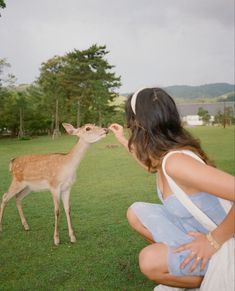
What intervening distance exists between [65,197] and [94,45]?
17.6m

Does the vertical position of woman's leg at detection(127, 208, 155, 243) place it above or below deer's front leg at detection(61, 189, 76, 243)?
above

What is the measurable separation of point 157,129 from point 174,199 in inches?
12.1

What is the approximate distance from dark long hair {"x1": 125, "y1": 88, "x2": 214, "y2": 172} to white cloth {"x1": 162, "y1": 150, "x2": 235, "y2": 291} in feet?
0.38

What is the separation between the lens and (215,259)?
1741mm

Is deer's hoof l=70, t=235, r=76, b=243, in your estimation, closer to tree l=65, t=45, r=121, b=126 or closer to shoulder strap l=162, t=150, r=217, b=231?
shoulder strap l=162, t=150, r=217, b=231

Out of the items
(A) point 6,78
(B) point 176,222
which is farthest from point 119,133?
(A) point 6,78

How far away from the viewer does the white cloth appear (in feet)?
5.60

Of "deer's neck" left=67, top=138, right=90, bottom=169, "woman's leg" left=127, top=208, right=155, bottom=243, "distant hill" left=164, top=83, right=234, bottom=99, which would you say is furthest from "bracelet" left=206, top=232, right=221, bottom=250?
"distant hill" left=164, top=83, right=234, bottom=99

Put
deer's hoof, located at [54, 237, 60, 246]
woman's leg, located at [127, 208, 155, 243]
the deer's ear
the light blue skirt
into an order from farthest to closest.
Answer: the deer's ear < deer's hoof, located at [54, 237, 60, 246] < woman's leg, located at [127, 208, 155, 243] < the light blue skirt

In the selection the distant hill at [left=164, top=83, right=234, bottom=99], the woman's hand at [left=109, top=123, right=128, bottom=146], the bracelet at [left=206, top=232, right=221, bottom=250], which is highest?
the distant hill at [left=164, top=83, right=234, bottom=99]

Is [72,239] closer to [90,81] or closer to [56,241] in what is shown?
[56,241]

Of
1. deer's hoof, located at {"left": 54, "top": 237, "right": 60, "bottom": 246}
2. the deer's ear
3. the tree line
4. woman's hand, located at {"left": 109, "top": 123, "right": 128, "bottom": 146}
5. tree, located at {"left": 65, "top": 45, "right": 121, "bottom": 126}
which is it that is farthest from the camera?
tree, located at {"left": 65, "top": 45, "right": 121, "bottom": 126}

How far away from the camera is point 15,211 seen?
4.89 meters

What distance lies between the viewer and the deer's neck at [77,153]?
3.95m
